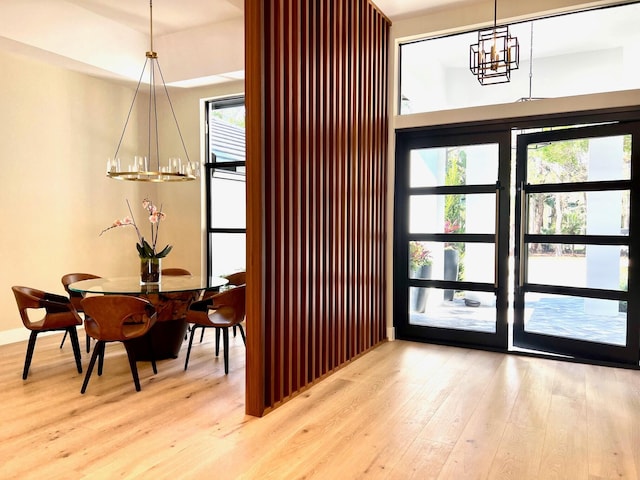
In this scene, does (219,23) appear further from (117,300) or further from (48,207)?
(117,300)

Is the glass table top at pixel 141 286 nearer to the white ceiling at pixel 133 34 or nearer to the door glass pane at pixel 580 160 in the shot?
the white ceiling at pixel 133 34

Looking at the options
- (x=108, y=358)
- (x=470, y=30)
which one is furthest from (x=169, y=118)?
(x=470, y=30)

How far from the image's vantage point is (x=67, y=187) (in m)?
6.19

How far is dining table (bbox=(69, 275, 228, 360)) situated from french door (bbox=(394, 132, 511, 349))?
2.23 metres

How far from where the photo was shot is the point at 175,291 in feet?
13.9

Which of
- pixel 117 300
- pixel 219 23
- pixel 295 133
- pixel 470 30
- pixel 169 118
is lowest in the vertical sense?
pixel 117 300

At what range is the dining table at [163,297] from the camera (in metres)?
4.27

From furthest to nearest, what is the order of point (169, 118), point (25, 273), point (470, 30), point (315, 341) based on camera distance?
point (169, 118) < point (25, 273) < point (470, 30) < point (315, 341)

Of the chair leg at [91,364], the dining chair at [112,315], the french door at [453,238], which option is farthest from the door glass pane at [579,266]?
the chair leg at [91,364]

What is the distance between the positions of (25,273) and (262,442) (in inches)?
165

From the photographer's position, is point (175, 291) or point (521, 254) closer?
point (175, 291)

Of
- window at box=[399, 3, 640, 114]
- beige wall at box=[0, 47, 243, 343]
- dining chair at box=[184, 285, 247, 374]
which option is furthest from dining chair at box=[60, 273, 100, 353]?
window at box=[399, 3, 640, 114]

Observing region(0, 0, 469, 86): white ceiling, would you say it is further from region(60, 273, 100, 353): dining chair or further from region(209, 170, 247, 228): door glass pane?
region(60, 273, 100, 353): dining chair

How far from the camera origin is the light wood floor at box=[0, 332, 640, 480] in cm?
272
